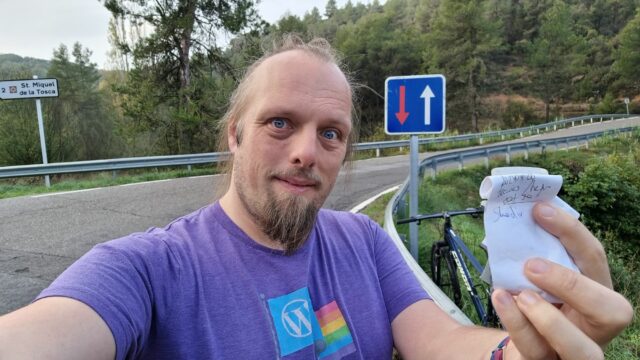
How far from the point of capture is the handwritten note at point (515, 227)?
839 millimetres

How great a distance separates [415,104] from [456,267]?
6.15 ft

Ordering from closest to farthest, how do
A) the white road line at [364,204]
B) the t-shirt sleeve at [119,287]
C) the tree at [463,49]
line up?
the t-shirt sleeve at [119,287]
the white road line at [364,204]
the tree at [463,49]

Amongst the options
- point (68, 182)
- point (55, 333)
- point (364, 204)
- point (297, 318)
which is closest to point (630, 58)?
point (364, 204)

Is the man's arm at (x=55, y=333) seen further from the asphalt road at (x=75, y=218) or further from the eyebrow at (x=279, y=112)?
the asphalt road at (x=75, y=218)

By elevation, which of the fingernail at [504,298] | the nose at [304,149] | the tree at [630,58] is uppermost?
the tree at [630,58]

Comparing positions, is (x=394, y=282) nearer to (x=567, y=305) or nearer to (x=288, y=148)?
(x=288, y=148)

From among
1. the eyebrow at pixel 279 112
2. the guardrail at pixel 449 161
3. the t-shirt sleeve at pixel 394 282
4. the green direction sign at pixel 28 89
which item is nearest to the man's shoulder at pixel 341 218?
the t-shirt sleeve at pixel 394 282

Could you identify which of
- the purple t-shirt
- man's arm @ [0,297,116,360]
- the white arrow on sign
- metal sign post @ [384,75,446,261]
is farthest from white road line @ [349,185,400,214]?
man's arm @ [0,297,116,360]

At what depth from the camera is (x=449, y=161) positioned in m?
12.1

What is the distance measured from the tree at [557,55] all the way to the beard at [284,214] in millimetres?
61341

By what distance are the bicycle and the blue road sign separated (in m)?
1.10

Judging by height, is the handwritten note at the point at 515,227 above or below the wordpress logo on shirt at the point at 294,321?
above

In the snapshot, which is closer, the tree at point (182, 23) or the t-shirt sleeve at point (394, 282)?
the t-shirt sleeve at point (394, 282)

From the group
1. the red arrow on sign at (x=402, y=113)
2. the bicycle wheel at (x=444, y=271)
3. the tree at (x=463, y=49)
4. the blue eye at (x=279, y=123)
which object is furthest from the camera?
the tree at (x=463, y=49)
